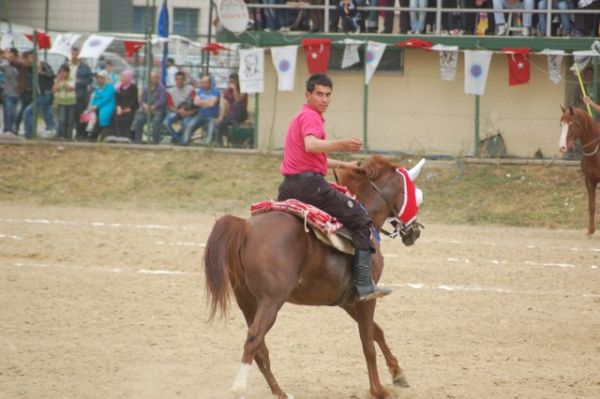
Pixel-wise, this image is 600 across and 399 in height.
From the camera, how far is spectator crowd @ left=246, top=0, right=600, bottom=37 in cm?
2136

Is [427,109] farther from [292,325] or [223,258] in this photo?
[223,258]

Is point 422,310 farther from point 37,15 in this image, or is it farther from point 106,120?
point 37,15

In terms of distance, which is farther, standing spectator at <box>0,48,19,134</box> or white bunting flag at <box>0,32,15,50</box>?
white bunting flag at <box>0,32,15,50</box>

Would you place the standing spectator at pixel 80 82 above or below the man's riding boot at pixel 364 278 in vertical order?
above

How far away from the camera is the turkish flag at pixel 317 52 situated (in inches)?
845

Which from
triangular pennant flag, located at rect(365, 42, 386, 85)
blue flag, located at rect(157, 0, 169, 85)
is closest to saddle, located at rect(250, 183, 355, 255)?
triangular pennant flag, located at rect(365, 42, 386, 85)

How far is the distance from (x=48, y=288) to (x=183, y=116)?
36.4 feet

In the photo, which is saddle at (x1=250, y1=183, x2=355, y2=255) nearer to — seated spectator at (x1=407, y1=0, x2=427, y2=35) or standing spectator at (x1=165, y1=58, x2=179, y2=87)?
seated spectator at (x1=407, y1=0, x2=427, y2=35)

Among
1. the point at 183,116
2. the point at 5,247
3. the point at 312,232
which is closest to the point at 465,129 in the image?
the point at 183,116

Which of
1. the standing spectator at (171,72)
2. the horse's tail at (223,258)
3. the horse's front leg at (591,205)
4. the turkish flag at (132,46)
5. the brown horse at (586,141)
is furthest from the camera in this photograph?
the standing spectator at (171,72)

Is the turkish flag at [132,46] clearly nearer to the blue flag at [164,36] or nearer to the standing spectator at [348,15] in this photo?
the blue flag at [164,36]

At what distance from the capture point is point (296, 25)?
22359 mm

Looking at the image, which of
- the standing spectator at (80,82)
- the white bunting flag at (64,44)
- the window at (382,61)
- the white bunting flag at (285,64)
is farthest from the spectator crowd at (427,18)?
the white bunting flag at (64,44)

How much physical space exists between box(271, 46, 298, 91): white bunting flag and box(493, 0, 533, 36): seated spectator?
4472 mm
